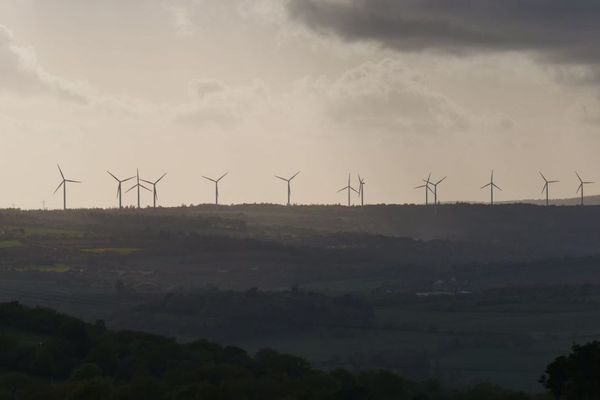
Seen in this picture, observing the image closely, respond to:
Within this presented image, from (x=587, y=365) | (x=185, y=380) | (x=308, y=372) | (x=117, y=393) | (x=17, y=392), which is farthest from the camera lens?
(x=308, y=372)

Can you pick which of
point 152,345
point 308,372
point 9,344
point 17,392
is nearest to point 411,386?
point 308,372

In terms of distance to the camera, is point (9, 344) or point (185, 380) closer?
point (185, 380)

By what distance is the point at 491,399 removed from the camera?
130750 millimetres

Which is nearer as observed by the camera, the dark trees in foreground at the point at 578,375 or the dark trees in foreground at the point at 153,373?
the dark trees in foreground at the point at 578,375

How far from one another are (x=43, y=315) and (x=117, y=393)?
196 ft

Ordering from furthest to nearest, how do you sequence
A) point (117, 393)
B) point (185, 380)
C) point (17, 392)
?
point (185, 380), point (17, 392), point (117, 393)

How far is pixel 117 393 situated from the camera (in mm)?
115812

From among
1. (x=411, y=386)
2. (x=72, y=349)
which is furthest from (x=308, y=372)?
(x=72, y=349)

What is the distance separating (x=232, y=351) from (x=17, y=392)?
43237mm

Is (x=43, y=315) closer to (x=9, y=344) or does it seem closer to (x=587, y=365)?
(x=9, y=344)

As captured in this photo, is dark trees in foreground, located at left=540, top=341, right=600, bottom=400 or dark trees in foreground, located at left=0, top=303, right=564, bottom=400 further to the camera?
dark trees in foreground, located at left=0, top=303, right=564, bottom=400

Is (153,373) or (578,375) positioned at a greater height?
(578,375)

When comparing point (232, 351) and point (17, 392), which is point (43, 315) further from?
point (17, 392)

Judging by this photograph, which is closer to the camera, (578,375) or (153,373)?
(578,375)
